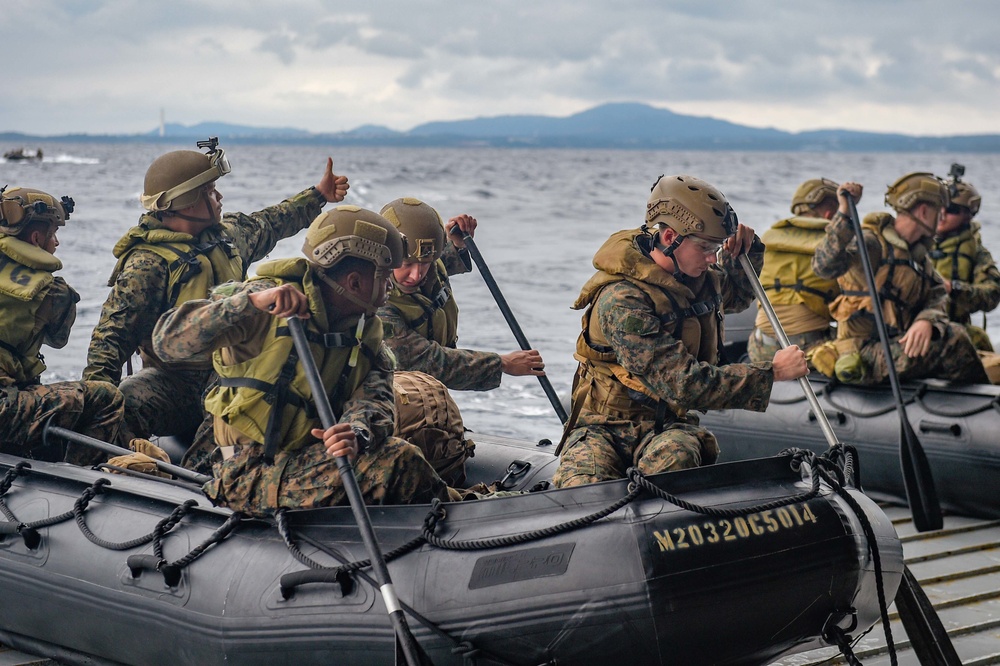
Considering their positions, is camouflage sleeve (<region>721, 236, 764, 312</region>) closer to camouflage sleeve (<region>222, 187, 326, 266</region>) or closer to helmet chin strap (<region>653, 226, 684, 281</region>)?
helmet chin strap (<region>653, 226, 684, 281</region>)

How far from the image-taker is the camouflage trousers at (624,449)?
408 cm

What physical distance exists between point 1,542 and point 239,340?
1.44 metres

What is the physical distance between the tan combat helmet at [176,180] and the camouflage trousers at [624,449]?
7.24ft

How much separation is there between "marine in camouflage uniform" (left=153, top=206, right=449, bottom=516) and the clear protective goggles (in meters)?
1.02

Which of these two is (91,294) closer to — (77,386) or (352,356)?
(77,386)

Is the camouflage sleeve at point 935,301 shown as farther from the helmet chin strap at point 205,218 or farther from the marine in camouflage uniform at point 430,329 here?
the helmet chin strap at point 205,218

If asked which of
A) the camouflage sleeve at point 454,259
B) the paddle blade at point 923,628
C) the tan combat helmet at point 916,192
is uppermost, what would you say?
the tan combat helmet at point 916,192

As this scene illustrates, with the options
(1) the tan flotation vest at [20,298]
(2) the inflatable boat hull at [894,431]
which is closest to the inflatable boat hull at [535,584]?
(1) the tan flotation vest at [20,298]

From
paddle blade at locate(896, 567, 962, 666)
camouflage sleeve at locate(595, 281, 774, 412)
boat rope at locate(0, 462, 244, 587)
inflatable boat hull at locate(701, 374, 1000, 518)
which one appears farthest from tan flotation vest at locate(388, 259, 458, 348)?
inflatable boat hull at locate(701, 374, 1000, 518)

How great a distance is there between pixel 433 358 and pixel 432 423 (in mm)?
514

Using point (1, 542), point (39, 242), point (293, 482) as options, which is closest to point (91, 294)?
point (39, 242)

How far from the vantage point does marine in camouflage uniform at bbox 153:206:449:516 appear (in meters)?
3.86

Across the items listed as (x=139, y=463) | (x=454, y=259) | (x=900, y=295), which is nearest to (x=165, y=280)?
(x=139, y=463)

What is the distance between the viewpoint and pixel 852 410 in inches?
265
